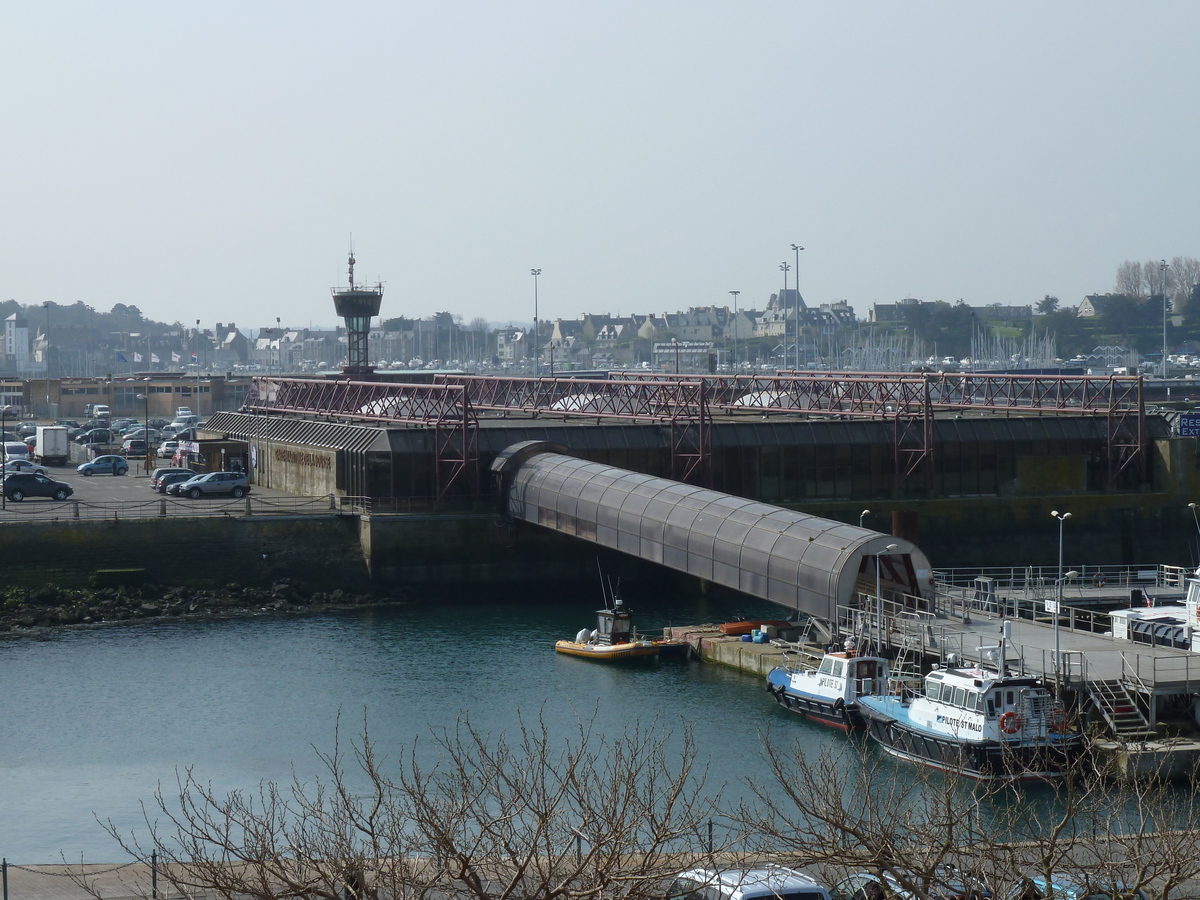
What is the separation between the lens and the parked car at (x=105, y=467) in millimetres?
94425

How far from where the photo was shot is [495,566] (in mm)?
68125

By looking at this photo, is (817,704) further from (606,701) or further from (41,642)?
(41,642)

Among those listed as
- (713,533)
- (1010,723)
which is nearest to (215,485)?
(713,533)

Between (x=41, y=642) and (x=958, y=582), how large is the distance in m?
34.7

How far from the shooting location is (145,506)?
69.7 metres

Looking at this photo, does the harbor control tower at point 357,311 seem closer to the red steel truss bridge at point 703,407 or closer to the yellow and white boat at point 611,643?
the red steel truss bridge at point 703,407

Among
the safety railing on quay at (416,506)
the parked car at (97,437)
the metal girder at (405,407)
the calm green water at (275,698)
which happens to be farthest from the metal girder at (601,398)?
the parked car at (97,437)

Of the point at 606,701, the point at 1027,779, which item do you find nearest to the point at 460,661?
the point at 606,701

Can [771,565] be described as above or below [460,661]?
above

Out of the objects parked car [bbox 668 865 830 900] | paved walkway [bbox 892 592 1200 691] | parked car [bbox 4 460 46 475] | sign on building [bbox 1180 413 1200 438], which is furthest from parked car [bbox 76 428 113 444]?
parked car [bbox 668 865 830 900]

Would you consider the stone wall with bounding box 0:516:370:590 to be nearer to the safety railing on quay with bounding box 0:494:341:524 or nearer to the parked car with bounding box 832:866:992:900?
the safety railing on quay with bounding box 0:494:341:524

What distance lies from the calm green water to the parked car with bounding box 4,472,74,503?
19178 mm

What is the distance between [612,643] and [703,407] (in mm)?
19341

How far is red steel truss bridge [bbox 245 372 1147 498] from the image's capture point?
71500mm
